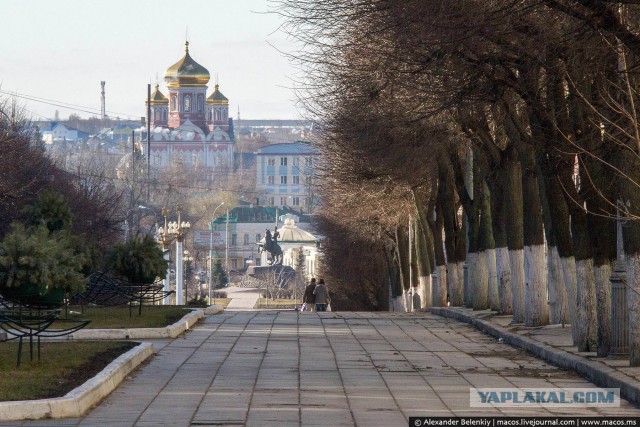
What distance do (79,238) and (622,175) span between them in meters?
16.1

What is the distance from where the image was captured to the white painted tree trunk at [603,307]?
18328 millimetres

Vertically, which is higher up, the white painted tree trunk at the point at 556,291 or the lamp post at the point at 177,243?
the lamp post at the point at 177,243

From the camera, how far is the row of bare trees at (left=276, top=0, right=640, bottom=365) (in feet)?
55.6

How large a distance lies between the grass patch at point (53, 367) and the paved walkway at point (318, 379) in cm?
47

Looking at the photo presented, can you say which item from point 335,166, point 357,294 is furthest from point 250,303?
point 335,166

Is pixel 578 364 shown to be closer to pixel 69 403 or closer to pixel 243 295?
pixel 69 403

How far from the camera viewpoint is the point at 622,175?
1642 cm

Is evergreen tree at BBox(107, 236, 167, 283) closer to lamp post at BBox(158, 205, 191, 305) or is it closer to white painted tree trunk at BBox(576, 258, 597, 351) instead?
white painted tree trunk at BBox(576, 258, 597, 351)

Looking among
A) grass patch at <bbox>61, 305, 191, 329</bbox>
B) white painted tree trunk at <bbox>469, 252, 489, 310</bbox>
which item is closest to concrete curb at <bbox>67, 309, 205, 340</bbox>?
grass patch at <bbox>61, 305, 191, 329</bbox>

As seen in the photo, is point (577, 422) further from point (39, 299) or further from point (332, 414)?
point (39, 299)

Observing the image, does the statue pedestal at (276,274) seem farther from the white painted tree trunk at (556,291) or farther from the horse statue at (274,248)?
the white painted tree trunk at (556,291)

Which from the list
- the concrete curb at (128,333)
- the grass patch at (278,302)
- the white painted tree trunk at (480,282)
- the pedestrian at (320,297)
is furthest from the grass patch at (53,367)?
the grass patch at (278,302)

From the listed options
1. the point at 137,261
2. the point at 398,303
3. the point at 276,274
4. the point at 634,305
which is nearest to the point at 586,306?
the point at 634,305

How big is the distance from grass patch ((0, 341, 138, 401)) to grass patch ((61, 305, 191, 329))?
15.6ft
